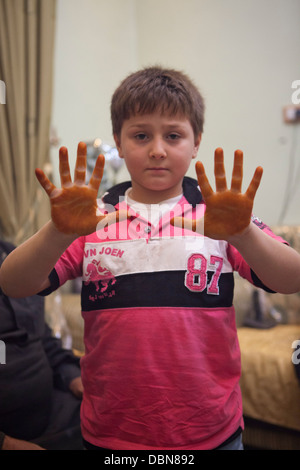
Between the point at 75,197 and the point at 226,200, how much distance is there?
22cm

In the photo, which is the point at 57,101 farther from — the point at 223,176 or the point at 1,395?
the point at 223,176

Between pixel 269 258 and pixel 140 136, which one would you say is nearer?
pixel 269 258

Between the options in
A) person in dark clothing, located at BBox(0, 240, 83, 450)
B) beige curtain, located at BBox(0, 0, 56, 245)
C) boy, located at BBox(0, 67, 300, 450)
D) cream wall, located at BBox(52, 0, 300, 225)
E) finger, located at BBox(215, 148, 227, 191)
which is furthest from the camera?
cream wall, located at BBox(52, 0, 300, 225)

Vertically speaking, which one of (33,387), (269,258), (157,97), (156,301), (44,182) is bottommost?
(33,387)

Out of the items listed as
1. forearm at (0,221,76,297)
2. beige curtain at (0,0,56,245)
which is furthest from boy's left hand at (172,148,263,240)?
beige curtain at (0,0,56,245)

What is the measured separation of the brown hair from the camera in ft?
A: 2.35

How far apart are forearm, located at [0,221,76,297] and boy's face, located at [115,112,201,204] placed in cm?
19

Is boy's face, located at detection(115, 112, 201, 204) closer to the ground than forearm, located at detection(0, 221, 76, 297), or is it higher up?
higher up

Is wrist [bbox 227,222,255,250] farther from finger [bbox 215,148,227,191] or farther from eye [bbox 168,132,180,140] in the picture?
eye [bbox 168,132,180,140]

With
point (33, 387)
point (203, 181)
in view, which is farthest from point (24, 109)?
point (203, 181)

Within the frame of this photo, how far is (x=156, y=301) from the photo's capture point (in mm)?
696

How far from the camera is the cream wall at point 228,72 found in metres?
2.33

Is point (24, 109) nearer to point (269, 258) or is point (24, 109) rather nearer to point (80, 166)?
point (80, 166)

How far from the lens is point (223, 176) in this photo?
576 millimetres
